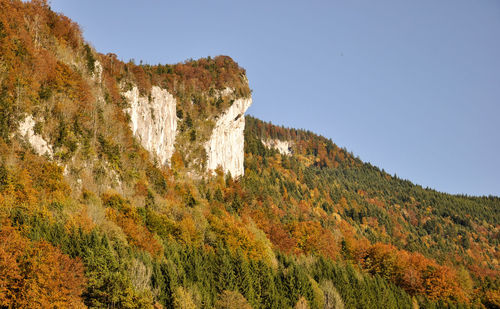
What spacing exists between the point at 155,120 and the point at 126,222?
40.6m

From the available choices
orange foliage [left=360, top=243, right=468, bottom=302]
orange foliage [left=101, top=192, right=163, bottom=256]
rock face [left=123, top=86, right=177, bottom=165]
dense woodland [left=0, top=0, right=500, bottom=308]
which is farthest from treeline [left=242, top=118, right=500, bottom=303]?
orange foliage [left=101, top=192, right=163, bottom=256]

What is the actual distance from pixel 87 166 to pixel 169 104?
137 ft

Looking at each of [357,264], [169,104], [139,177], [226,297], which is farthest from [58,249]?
[357,264]

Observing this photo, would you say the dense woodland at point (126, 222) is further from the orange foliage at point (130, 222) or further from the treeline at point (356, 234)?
the treeline at point (356, 234)

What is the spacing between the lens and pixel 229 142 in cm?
12444

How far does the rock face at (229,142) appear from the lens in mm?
115438

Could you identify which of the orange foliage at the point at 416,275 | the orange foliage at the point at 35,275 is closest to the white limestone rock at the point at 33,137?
the orange foliage at the point at 35,275

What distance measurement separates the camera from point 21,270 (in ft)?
138

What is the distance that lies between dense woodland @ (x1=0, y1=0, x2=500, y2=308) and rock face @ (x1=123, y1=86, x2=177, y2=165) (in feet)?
8.57

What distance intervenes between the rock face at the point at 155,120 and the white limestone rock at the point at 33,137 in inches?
1135

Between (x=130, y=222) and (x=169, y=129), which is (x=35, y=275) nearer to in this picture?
(x=130, y=222)

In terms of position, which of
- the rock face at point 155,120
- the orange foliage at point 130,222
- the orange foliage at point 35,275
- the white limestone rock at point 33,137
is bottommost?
the orange foliage at point 35,275

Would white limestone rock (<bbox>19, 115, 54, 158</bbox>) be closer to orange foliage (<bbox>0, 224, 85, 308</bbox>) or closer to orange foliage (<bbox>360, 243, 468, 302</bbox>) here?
orange foliage (<bbox>0, 224, 85, 308</bbox>)

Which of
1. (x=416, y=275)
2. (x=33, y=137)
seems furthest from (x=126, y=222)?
(x=416, y=275)
